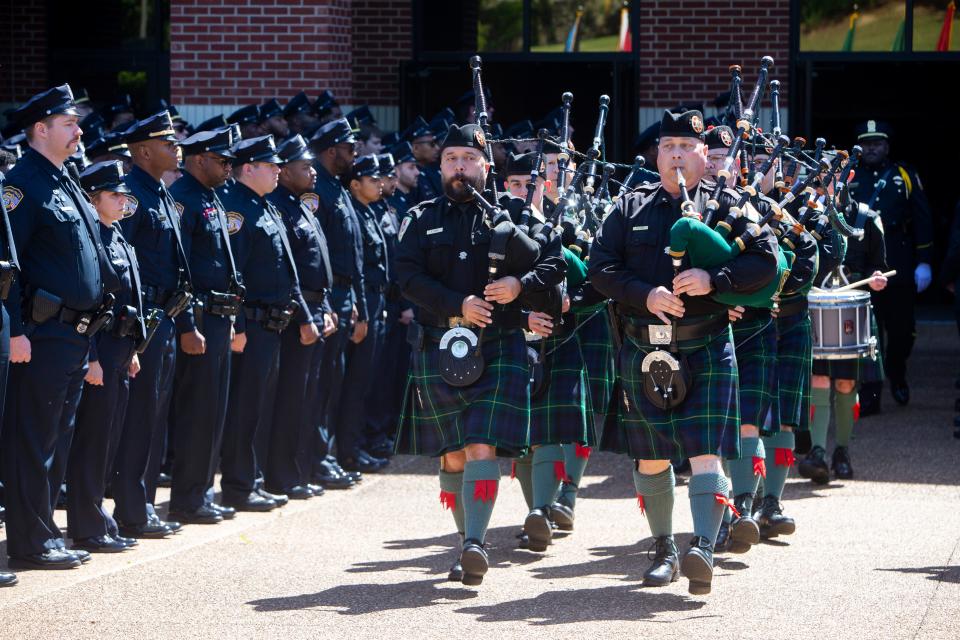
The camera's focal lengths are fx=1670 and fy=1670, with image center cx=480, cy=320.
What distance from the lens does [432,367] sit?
7242 mm

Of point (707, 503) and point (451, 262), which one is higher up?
point (451, 262)

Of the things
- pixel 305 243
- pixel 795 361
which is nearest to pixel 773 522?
pixel 795 361

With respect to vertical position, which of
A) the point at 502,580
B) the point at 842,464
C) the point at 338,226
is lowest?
the point at 502,580

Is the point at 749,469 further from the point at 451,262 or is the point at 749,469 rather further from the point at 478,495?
the point at 451,262

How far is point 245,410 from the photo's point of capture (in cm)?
899

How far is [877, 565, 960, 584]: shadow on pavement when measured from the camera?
7.14 metres

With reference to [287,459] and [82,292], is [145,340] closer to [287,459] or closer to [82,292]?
[82,292]

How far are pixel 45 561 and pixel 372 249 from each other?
3616mm

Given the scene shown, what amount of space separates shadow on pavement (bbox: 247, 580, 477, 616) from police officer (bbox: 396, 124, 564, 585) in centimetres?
15

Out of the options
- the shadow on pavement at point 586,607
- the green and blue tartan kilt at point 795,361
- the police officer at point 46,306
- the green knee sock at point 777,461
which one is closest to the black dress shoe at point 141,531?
the police officer at point 46,306

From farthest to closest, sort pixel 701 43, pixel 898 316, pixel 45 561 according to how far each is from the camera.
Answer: pixel 701 43 → pixel 898 316 → pixel 45 561

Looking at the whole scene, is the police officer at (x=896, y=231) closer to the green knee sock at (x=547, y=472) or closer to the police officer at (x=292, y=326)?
the police officer at (x=292, y=326)

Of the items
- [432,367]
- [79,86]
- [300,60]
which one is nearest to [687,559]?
[432,367]

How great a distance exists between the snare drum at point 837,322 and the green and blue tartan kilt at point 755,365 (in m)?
1.70
